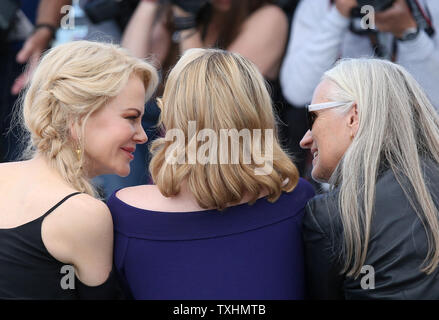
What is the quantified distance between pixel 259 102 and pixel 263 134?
0.10 metres

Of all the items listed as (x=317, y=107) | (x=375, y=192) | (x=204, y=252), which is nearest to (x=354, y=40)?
(x=317, y=107)

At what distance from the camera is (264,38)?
136 inches

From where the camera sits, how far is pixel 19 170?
6.55ft

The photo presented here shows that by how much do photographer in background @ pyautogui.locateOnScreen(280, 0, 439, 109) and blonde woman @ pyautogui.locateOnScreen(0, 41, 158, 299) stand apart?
4.04 feet

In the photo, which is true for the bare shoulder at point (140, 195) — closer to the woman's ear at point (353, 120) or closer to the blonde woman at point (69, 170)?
the blonde woman at point (69, 170)

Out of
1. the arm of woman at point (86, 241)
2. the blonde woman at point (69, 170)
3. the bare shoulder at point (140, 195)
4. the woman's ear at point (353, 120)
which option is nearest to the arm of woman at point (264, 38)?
the blonde woman at point (69, 170)

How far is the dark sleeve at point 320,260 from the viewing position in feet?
6.30

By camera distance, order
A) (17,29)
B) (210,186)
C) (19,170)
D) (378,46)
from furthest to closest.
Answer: (17,29)
(378,46)
(19,170)
(210,186)

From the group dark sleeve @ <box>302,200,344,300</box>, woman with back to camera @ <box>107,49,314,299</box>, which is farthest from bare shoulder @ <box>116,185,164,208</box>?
dark sleeve @ <box>302,200,344,300</box>

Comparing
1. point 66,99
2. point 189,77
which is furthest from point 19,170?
point 189,77

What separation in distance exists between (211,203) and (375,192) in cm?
51

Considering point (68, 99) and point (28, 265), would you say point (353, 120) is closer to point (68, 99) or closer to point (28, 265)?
point (68, 99)

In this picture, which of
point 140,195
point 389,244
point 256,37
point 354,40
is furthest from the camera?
point 256,37

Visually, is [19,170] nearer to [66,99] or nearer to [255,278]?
[66,99]
